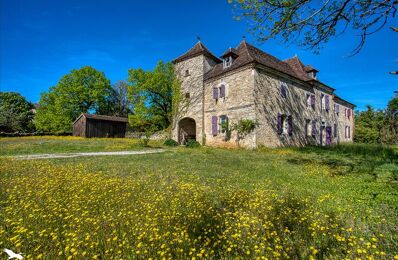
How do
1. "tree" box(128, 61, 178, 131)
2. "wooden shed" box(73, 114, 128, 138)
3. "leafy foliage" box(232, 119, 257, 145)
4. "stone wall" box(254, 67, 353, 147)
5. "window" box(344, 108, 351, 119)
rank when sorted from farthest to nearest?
"wooden shed" box(73, 114, 128, 138) → "window" box(344, 108, 351, 119) → "tree" box(128, 61, 178, 131) → "stone wall" box(254, 67, 353, 147) → "leafy foliage" box(232, 119, 257, 145)

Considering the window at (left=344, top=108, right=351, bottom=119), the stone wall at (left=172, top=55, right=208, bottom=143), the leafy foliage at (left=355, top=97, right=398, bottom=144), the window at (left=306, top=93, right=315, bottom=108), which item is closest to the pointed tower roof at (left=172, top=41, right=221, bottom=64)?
the stone wall at (left=172, top=55, right=208, bottom=143)

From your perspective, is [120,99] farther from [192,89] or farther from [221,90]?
[221,90]

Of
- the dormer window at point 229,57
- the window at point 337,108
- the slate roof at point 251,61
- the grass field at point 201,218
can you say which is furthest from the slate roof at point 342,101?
the grass field at point 201,218

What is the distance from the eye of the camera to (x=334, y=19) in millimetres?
5465

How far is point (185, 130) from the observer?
22094mm

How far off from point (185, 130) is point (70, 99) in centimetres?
2279

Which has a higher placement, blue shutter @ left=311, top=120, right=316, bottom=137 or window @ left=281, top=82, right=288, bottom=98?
window @ left=281, top=82, right=288, bottom=98

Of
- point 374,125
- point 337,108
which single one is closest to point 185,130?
point 337,108

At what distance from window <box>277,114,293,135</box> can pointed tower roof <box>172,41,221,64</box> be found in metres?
8.78

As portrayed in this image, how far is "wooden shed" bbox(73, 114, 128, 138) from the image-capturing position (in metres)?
30.3

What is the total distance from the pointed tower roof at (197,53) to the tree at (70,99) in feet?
67.9

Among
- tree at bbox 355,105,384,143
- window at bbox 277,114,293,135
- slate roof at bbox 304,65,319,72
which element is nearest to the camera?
window at bbox 277,114,293,135

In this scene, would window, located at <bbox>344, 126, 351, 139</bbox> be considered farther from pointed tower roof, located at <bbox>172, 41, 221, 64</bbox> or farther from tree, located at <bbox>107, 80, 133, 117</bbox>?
tree, located at <bbox>107, 80, 133, 117</bbox>

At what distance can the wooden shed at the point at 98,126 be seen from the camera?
30.3 metres
